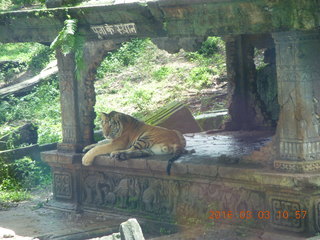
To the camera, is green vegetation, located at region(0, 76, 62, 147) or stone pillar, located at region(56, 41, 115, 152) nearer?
stone pillar, located at region(56, 41, 115, 152)

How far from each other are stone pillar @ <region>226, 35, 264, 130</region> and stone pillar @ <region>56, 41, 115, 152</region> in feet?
9.18

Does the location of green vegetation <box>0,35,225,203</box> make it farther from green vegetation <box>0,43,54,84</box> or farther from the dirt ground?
the dirt ground

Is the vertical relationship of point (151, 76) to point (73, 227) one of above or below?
above

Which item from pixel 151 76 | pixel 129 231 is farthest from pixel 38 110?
pixel 129 231

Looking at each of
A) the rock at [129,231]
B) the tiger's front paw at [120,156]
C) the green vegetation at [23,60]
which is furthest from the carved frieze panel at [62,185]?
the green vegetation at [23,60]

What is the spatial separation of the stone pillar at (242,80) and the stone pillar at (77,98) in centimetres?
280

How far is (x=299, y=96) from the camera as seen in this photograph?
8508 millimetres

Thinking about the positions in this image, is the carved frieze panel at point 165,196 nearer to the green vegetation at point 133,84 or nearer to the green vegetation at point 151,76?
the green vegetation at point 133,84


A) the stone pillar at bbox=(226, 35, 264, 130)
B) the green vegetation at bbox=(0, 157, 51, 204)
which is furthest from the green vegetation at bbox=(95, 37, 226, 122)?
the green vegetation at bbox=(0, 157, 51, 204)

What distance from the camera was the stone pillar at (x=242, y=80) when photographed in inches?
510

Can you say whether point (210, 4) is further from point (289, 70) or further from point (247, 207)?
point (247, 207)

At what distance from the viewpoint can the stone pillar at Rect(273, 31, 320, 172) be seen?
846cm

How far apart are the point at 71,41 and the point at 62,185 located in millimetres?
2659

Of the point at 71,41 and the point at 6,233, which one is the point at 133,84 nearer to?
the point at 71,41
